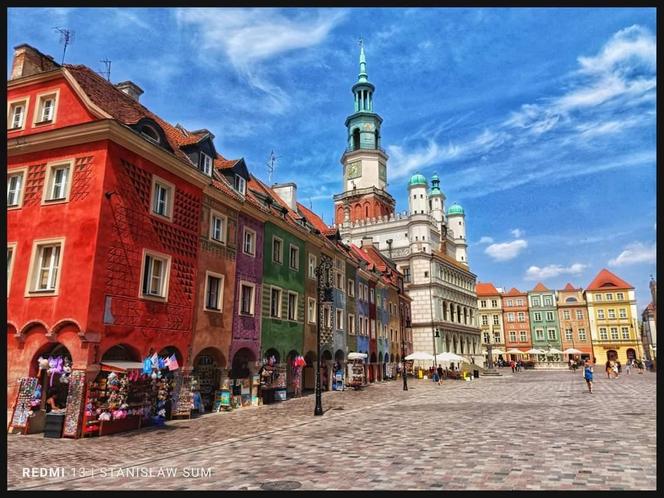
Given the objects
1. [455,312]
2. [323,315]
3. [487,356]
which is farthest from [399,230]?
[323,315]

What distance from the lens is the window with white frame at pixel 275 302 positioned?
2641 centimetres

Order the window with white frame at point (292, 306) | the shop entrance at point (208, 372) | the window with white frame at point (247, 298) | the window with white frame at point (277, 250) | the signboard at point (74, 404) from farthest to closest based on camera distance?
the window with white frame at point (292, 306)
the window with white frame at point (277, 250)
the window with white frame at point (247, 298)
the shop entrance at point (208, 372)
the signboard at point (74, 404)

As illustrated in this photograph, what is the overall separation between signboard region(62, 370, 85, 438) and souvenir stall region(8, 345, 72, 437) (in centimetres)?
22

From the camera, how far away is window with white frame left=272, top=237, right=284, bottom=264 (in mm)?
27156

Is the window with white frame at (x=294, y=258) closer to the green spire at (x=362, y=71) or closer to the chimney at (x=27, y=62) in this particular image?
the chimney at (x=27, y=62)

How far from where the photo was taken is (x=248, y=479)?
930 centimetres

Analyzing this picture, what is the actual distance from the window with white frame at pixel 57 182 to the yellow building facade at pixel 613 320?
9882 cm

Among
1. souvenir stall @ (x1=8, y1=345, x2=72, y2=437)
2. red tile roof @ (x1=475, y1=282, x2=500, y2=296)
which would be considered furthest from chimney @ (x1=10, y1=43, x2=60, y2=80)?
red tile roof @ (x1=475, y1=282, x2=500, y2=296)

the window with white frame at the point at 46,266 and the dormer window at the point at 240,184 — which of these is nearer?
the window with white frame at the point at 46,266

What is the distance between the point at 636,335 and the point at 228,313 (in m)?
91.8

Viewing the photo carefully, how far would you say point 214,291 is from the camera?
863 inches

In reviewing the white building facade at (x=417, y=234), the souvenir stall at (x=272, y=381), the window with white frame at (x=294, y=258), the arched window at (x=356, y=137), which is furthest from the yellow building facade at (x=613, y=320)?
the souvenir stall at (x=272, y=381)

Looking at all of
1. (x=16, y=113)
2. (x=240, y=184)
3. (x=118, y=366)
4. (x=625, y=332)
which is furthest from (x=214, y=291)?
(x=625, y=332)
